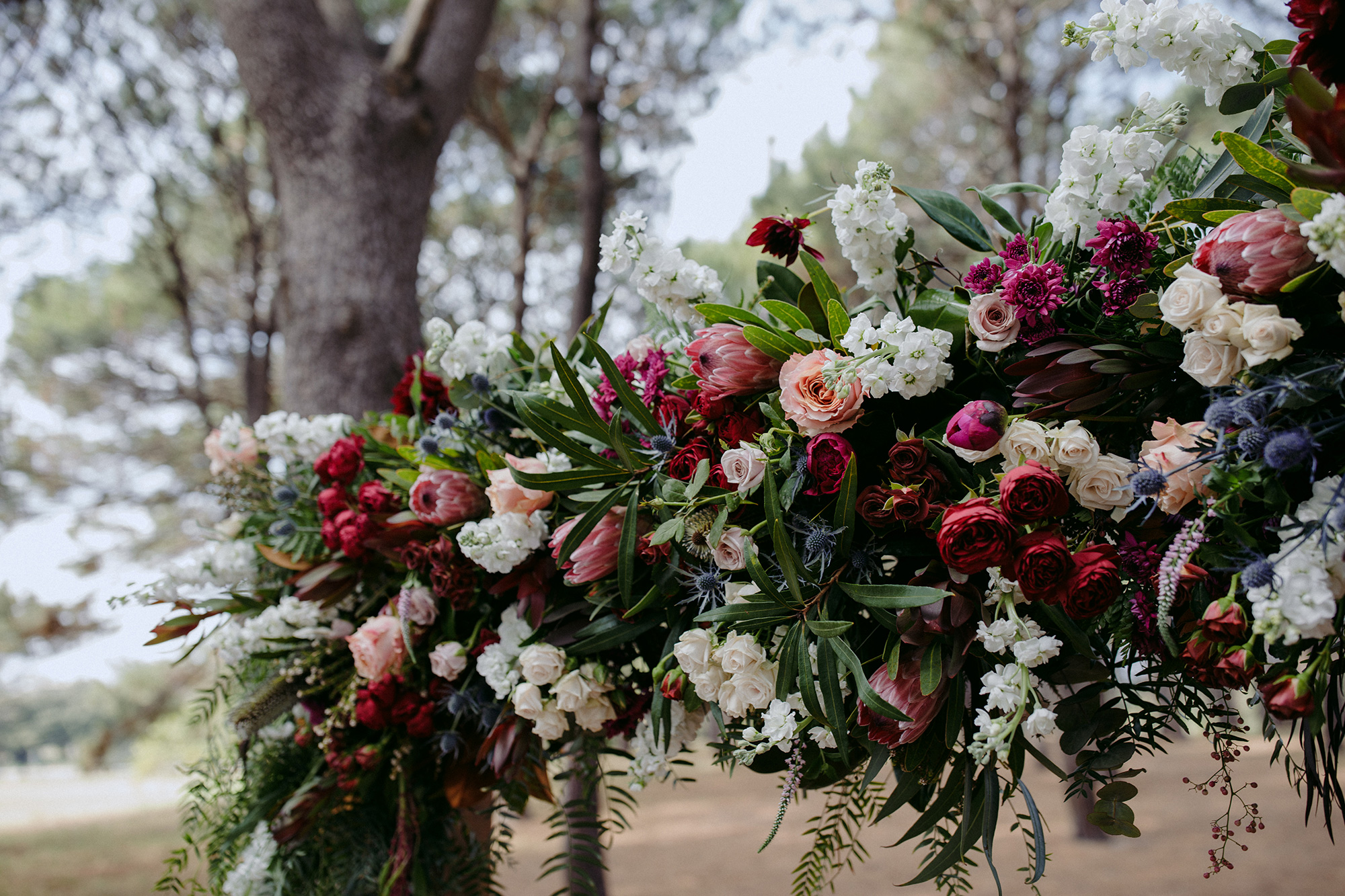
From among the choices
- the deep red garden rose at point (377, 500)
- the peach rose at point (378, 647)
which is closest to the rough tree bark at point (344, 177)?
the deep red garden rose at point (377, 500)

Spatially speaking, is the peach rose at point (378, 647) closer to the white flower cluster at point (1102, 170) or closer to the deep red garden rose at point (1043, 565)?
the deep red garden rose at point (1043, 565)

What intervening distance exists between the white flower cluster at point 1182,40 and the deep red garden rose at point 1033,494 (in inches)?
18.3

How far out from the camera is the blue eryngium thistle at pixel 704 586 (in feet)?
3.27

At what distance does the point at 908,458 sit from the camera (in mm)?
865

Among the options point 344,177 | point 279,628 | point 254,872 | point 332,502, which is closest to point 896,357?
point 332,502

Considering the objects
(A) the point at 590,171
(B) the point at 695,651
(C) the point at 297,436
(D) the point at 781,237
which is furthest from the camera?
(A) the point at 590,171

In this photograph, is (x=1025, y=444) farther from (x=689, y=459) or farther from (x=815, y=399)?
(x=689, y=459)

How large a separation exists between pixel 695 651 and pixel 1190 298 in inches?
24.2

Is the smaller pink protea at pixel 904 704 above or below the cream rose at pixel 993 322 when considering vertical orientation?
below

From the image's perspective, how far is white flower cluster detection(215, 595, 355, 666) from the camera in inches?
51.6

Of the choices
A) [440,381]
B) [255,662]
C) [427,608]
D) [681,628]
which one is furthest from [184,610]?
[681,628]

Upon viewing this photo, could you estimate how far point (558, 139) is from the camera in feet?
21.2

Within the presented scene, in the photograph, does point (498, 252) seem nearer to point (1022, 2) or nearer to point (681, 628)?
point (1022, 2)

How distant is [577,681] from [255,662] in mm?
687
